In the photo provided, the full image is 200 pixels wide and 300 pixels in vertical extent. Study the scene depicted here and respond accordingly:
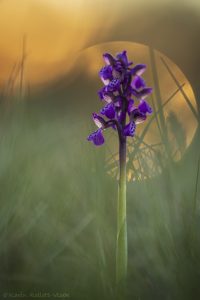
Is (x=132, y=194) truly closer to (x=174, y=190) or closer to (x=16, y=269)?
(x=174, y=190)

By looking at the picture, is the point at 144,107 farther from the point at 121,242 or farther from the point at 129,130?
the point at 121,242

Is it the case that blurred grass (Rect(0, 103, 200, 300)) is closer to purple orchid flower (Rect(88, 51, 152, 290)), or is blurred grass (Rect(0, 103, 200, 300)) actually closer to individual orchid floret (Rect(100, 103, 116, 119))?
purple orchid flower (Rect(88, 51, 152, 290))

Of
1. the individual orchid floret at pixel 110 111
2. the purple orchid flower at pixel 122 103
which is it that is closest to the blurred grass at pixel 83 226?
the purple orchid flower at pixel 122 103

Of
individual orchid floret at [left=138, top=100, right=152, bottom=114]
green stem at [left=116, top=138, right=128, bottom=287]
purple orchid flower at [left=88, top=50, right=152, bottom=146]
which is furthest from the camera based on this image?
individual orchid floret at [left=138, top=100, right=152, bottom=114]

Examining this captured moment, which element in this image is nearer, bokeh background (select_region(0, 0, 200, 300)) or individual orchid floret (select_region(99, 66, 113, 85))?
individual orchid floret (select_region(99, 66, 113, 85))

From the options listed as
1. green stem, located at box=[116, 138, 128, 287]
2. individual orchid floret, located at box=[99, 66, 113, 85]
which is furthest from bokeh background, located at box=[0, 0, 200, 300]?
individual orchid floret, located at box=[99, 66, 113, 85]

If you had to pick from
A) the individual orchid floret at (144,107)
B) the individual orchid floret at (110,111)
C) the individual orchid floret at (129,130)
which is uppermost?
the individual orchid floret at (144,107)

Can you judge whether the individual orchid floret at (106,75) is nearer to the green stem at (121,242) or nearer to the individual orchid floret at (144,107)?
the individual orchid floret at (144,107)

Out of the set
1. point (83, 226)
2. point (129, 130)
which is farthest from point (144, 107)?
point (83, 226)
